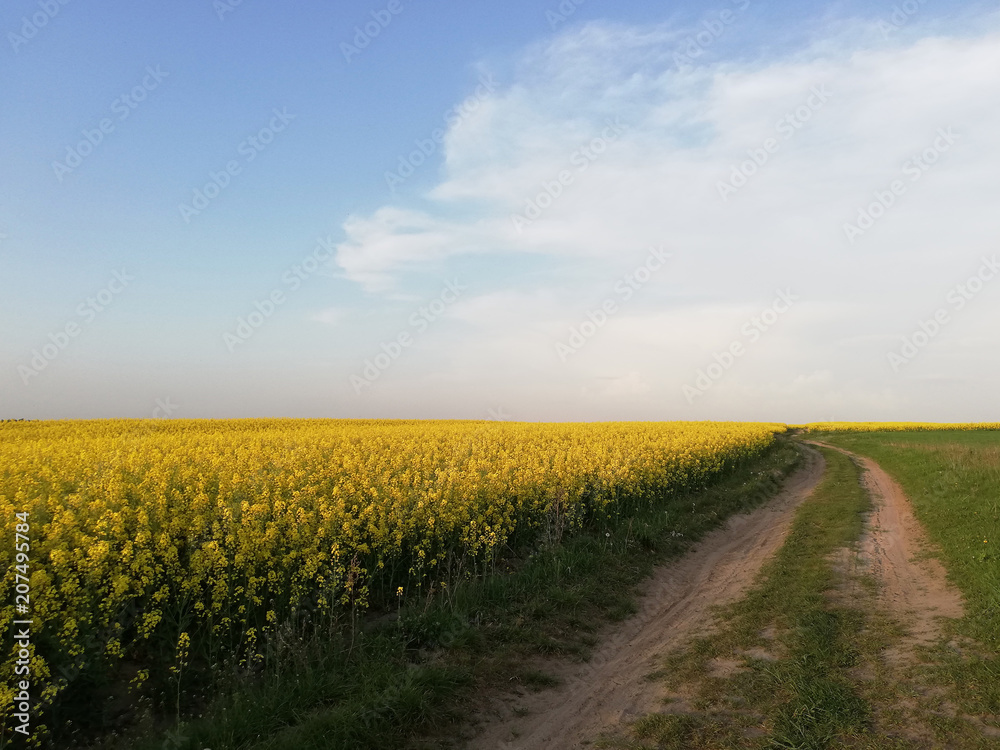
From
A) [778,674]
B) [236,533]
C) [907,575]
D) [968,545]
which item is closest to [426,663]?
[236,533]

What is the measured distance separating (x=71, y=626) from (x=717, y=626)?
7.36 metres

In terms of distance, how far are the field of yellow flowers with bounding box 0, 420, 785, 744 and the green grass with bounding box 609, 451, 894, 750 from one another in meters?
3.45

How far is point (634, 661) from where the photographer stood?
686 cm

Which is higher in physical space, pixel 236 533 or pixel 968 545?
pixel 236 533

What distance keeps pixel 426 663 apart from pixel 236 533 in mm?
2729

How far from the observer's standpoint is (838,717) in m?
5.22

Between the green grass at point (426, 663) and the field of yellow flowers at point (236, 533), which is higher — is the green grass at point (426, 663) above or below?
below

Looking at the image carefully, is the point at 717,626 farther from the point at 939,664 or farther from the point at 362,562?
the point at 362,562

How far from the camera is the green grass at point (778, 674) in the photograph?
5.06 meters

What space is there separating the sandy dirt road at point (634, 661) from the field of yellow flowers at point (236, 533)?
2.12 m

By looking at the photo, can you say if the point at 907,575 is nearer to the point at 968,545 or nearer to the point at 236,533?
the point at 968,545

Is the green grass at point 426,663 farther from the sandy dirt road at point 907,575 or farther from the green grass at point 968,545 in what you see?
the green grass at point 968,545

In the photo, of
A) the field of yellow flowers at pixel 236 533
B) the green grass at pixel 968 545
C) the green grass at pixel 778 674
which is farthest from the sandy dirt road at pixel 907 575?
the field of yellow flowers at pixel 236 533

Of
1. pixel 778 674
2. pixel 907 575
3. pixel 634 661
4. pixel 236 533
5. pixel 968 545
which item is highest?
pixel 236 533
